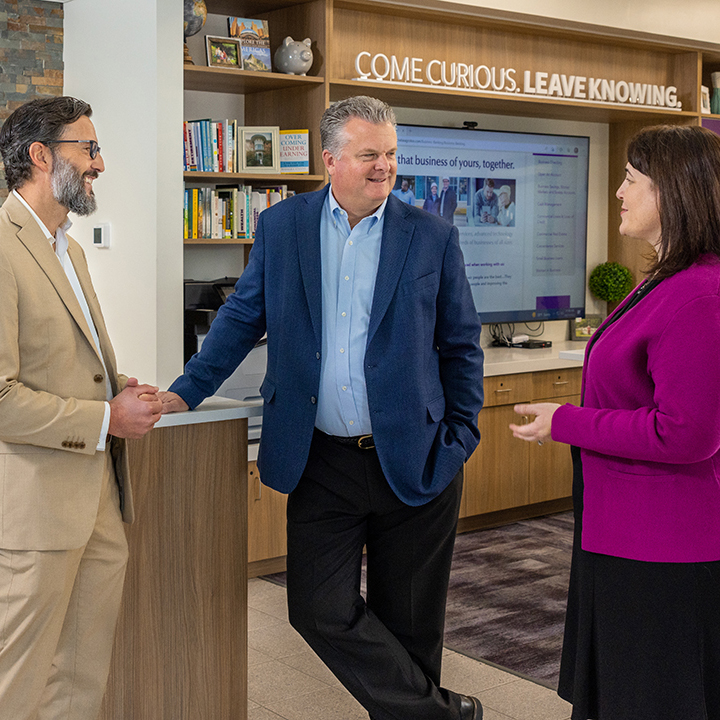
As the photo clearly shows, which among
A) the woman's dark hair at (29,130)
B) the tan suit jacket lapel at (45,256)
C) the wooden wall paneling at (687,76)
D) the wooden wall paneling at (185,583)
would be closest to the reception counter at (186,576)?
the wooden wall paneling at (185,583)

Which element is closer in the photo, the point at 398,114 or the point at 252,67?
the point at 252,67

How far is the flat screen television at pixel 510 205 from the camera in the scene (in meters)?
5.23

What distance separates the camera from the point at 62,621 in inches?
78.2

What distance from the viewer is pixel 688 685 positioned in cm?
190

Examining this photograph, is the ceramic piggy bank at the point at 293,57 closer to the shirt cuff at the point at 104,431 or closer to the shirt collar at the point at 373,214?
the shirt collar at the point at 373,214

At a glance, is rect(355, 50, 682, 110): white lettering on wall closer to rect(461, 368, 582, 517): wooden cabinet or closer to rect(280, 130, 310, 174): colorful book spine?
rect(280, 130, 310, 174): colorful book spine

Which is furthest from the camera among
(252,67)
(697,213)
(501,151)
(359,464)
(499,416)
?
(501,151)

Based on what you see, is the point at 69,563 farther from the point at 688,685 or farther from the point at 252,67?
the point at 252,67

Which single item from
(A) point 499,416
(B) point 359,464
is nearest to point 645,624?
(B) point 359,464

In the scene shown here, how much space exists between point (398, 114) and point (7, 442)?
373 centimetres

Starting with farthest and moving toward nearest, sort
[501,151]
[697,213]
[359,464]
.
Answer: [501,151] < [359,464] < [697,213]

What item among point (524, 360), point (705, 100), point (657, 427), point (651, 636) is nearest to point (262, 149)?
point (524, 360)

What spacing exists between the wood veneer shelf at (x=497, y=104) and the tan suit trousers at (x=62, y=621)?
114 inches

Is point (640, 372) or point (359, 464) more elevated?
point (640, 372)
